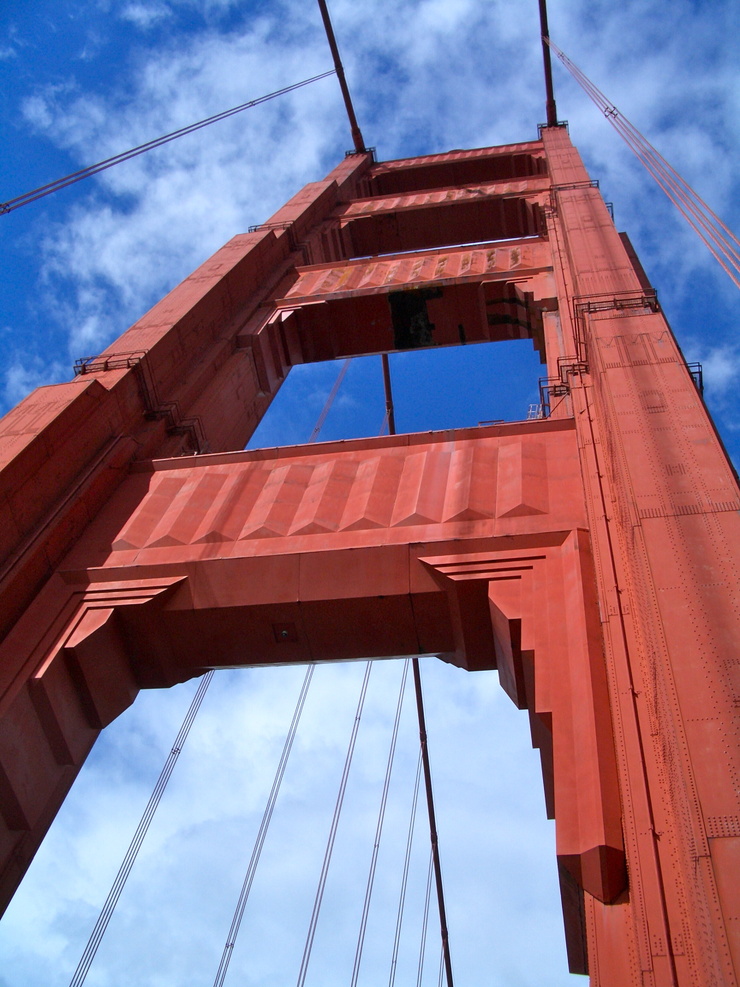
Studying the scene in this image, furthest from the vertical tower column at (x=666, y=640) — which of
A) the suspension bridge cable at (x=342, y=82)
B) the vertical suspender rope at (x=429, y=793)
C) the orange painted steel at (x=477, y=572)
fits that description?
the suspension bridge cable at (x=342, y=82)

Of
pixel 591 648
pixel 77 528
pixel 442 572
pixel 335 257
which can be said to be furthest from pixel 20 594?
pixel 335 257

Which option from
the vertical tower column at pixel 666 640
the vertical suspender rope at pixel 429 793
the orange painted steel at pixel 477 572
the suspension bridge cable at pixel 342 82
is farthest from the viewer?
the suspension bridge cable at pixel 342 82

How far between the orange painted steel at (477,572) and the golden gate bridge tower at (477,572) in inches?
0.8

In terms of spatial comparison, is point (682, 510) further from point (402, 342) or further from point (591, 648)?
point (402, 342)

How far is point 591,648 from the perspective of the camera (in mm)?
6109

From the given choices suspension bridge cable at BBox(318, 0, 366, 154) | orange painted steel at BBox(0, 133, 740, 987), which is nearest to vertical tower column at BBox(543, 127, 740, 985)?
orange painted steel at BBox(0, 133, 740, 987)

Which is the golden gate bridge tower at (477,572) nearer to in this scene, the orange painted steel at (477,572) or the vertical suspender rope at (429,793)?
the orange painted steel at (477,572)

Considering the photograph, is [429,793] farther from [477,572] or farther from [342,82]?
[342,82]

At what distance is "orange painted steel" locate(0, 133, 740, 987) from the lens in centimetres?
479

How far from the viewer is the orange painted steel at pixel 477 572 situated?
4785mm

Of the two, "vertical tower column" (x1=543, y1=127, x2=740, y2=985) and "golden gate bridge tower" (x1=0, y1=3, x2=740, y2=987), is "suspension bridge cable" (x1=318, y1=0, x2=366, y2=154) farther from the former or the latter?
"vertical tower column" (x1=543, y1=127, x2=740, y2=985)

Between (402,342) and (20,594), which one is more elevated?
(402,342)

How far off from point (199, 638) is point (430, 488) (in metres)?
2.68

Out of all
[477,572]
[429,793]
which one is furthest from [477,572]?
[429,793]
